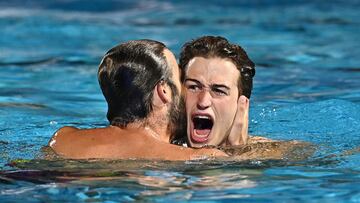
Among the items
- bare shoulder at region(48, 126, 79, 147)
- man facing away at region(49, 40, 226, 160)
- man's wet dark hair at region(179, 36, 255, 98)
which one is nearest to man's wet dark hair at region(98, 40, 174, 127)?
man facing away at region(49, 40, 226, 160)

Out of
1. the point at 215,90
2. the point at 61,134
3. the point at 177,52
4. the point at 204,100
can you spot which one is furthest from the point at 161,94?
the point at 177,52

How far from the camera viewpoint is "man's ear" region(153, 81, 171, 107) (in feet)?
16.3

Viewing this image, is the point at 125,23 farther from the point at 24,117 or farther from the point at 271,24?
the point at 24,117

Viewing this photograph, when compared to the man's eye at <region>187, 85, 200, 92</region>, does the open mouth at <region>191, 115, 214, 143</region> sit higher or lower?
lower

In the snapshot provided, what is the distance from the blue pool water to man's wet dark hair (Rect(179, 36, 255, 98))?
616mm

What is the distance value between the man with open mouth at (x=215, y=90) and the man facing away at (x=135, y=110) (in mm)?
295

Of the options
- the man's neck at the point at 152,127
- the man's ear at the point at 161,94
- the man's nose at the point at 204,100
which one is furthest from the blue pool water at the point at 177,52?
the man's nose at the point at 204,100

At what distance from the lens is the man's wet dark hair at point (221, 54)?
17.6 ft

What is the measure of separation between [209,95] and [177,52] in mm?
5411

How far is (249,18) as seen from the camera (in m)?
12.9

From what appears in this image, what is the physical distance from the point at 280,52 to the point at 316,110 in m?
3.49

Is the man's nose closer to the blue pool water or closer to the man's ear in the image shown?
the man's ear

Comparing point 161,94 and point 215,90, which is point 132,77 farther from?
point 215,90

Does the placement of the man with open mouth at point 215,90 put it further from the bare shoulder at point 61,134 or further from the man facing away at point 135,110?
the bare shoulder at point 61,134
